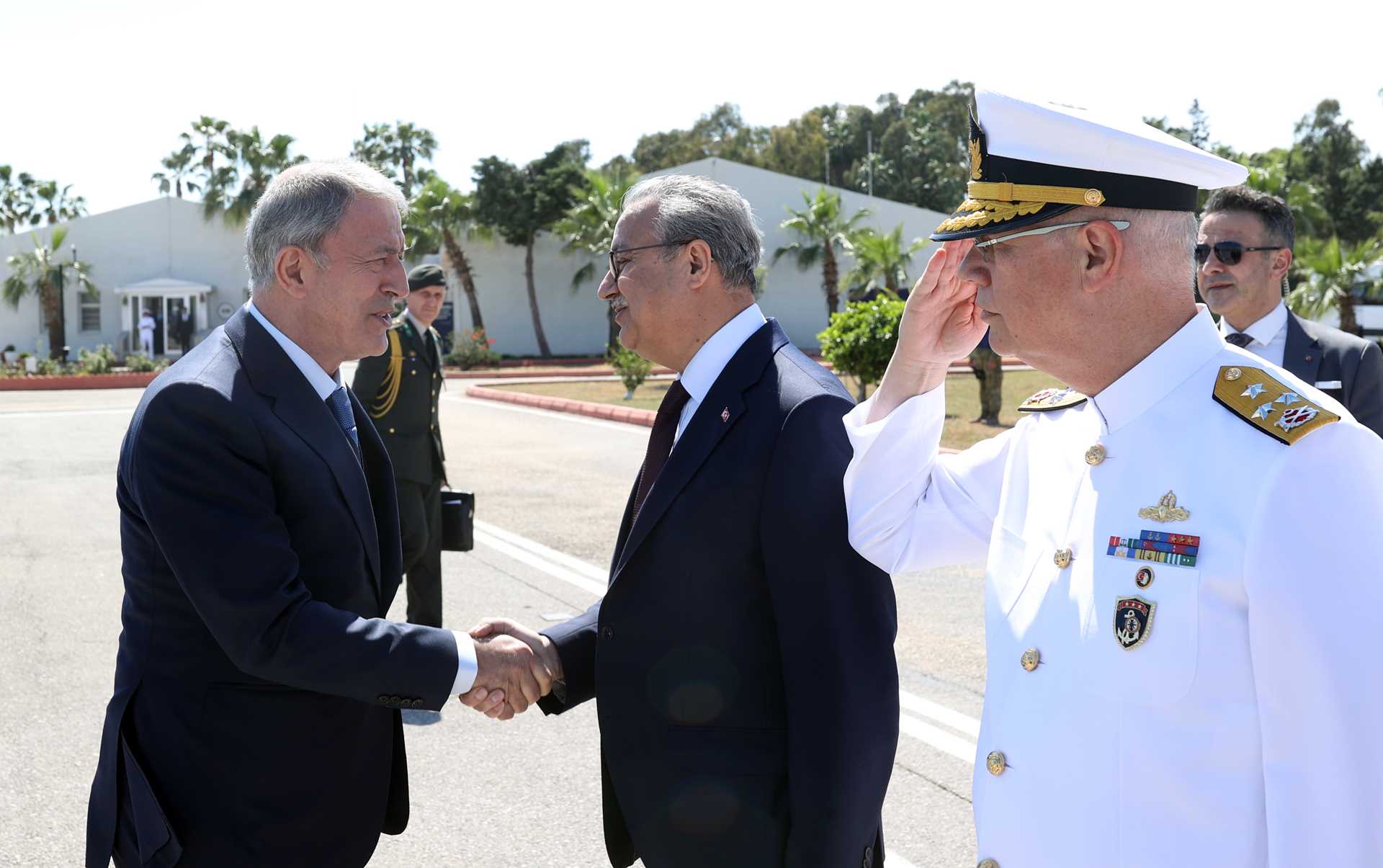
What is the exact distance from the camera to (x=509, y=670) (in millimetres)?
2551

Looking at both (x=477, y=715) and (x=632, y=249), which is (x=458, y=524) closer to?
(x=477, y=715)

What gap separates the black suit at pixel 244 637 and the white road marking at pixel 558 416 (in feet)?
44.4

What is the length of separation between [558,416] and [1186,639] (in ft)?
60.4

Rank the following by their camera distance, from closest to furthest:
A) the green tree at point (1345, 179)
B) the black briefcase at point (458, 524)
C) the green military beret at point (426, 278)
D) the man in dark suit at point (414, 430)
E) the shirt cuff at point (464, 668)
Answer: the shirt cuff at point (464, 668)
the black briefcase at point (458, 524)
the man in dark suit at point (414, 430)
the green military beret at point (426, 278)
the green tree at point (1345, 179)

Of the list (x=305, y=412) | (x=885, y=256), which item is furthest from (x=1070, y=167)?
(x=885, y=256)

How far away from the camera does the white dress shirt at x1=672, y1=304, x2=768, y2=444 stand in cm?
246

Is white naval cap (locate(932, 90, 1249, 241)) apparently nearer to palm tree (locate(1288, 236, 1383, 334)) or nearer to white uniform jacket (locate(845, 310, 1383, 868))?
white uniform jacket (locate(845, 310, 1383, 868))

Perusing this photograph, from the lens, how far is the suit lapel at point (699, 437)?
2.23 meters

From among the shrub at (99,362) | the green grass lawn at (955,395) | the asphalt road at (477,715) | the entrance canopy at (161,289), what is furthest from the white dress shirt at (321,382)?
the entrance canopy at (161,289)

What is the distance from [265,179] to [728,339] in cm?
4311

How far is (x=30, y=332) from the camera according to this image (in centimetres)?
3916

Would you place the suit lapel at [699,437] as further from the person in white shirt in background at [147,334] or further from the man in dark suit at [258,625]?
the person in white shirt in background at [147,334]

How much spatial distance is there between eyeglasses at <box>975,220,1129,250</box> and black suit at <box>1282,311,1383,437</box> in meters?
2.83

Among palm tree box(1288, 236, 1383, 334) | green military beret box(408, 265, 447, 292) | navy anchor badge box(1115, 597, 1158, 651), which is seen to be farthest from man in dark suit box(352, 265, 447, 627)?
palm tree box(1288, 236, 1383, 334)
